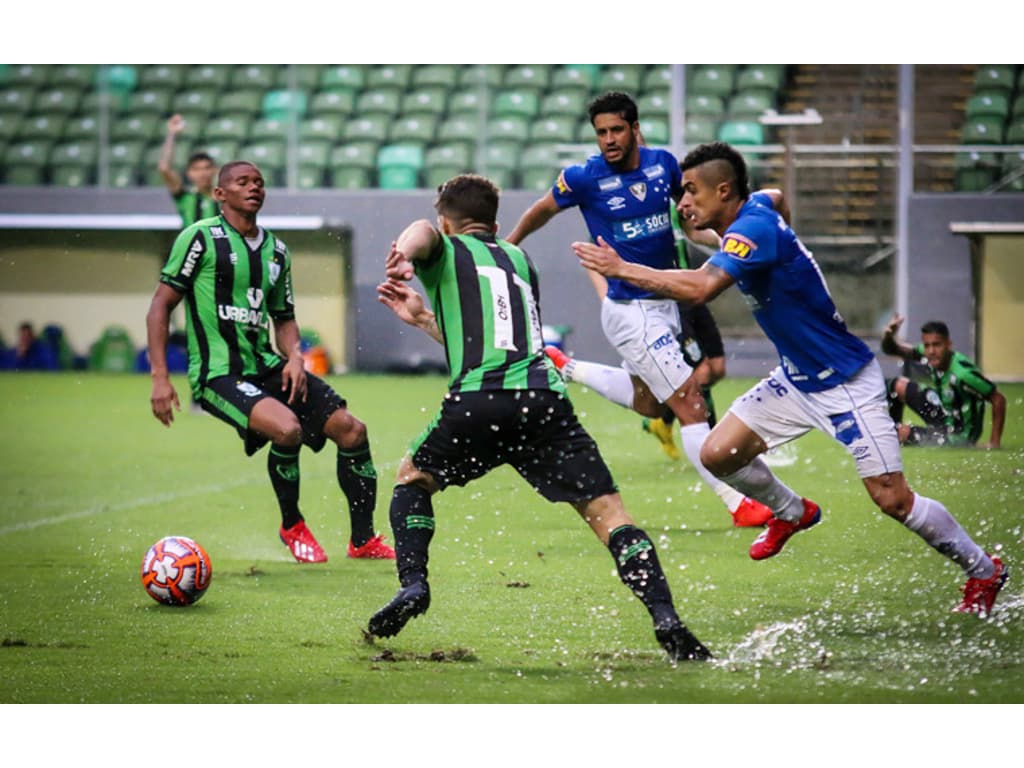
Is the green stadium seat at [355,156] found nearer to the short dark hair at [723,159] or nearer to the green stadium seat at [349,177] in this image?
the green stadium seat at [349,177]

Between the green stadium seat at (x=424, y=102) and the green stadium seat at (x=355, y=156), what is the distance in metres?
0.71

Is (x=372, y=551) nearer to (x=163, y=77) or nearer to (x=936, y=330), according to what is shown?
(x=936, y=330)

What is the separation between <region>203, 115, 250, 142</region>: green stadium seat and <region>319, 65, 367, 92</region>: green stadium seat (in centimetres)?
108

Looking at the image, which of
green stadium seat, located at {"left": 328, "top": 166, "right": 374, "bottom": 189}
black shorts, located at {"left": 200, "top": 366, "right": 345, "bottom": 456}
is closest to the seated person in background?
black shorts, located at {"left": 200, "top": 366, "right": 345, "bottom": 456}

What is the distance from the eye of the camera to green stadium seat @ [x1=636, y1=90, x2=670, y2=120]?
16.7 m

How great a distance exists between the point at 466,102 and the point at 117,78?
4.27 meters

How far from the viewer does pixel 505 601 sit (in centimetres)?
559

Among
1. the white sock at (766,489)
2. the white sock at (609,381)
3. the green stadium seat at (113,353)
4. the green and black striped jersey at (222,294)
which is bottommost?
the green stadium seat at (113,353)

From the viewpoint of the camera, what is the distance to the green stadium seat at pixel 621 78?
17.1 m

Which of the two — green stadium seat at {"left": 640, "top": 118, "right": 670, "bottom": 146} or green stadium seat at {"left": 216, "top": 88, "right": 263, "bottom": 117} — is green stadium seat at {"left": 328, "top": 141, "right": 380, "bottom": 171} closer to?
green stadium seat at {"left": 216, "top": 88, "right": 263, "bottom": 117}

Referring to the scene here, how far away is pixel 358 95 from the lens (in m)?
18.6

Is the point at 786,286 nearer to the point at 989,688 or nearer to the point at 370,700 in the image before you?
the point at 989,688

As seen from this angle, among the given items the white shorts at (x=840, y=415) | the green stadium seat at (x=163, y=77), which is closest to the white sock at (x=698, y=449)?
the white shorts at (x=840, y=415)

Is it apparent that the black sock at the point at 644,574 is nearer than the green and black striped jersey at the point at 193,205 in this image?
Yes
